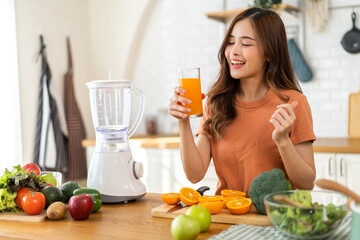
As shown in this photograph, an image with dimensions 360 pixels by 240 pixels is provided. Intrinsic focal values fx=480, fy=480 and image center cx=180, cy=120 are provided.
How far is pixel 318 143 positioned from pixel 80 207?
2189 mm

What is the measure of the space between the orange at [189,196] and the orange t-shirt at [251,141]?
369mm

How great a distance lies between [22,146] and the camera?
156 inches

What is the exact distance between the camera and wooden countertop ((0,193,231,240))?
1508 millimetres

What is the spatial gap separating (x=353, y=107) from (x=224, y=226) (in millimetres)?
2542

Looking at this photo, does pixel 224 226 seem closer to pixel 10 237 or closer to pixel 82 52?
pixel 10 237

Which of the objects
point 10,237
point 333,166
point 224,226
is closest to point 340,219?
point 224,226

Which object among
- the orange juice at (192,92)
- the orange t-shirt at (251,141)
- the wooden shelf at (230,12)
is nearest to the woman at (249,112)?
the orange t-shirt at (251,141)

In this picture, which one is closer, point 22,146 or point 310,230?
point 310,230

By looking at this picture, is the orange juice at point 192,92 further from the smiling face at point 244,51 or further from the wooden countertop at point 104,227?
the wooden countertop at point 104,227

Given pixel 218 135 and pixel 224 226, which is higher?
pixel 218 135

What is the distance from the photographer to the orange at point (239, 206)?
1.59 m

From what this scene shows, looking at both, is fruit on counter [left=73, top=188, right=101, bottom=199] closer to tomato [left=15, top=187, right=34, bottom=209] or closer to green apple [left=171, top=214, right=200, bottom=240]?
tomato [left=15, top=187, right=34, bottom=209]

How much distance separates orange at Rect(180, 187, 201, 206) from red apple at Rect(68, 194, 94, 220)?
13.3 inches

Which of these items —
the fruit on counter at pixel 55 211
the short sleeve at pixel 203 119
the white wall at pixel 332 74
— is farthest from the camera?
the white wall at pixel 332 74
